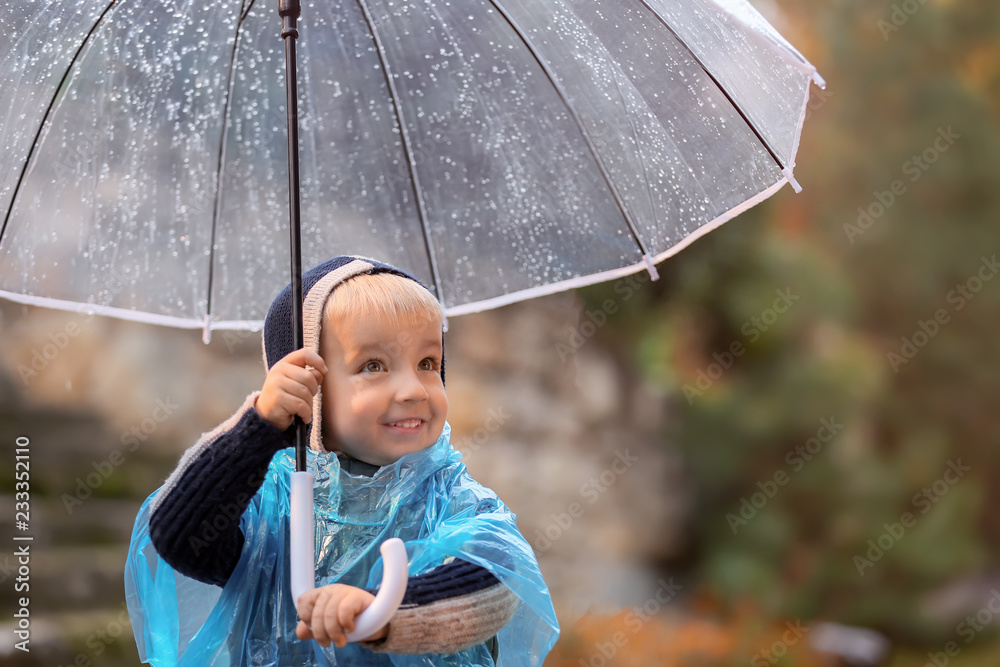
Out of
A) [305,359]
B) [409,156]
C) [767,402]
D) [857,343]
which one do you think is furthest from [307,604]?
[857,343]

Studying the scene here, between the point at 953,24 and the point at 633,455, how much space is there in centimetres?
331

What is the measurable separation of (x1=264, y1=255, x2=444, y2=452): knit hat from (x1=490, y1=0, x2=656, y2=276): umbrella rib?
0.32 m

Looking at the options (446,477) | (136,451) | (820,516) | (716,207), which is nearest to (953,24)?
(820,516)

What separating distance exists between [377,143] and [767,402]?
441cm

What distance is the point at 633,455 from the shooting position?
17.4 feet

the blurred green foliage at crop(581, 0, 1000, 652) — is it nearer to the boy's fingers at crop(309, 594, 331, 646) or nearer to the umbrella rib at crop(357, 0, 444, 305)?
the umbrella rib at crop(357, 0, 444, 305)

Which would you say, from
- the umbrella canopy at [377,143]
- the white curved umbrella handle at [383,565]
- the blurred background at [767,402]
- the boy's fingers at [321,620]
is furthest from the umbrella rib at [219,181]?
the blurred background at [767,402]

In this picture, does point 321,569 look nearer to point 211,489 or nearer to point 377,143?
point 211,489

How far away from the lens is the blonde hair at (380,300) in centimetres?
116

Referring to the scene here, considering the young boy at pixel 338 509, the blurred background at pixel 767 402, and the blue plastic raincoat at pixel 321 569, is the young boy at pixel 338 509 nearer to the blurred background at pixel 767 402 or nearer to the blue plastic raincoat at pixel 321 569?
the blue plastic raincoat at pixel 321 569

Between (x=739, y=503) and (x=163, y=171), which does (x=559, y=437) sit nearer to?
(x=739, y=503)

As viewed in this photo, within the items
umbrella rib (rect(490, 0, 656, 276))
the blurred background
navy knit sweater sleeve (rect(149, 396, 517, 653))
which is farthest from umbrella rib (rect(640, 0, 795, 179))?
the blurred background

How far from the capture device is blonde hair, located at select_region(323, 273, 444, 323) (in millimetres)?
1162

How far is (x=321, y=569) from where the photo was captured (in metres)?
1.16
